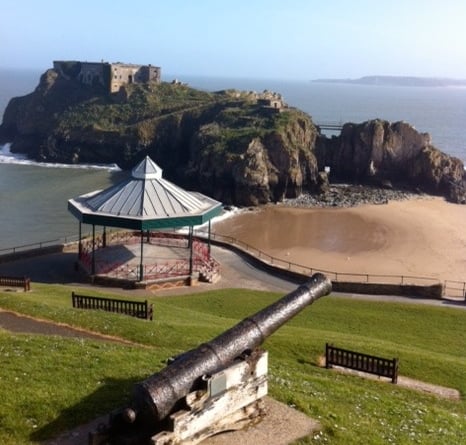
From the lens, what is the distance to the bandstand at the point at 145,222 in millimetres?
28156

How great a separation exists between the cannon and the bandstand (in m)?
18.0

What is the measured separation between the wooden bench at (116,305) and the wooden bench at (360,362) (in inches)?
246

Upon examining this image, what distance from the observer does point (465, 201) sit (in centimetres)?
6425

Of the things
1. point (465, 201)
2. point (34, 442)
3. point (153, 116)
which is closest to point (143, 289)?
point (34, 442)

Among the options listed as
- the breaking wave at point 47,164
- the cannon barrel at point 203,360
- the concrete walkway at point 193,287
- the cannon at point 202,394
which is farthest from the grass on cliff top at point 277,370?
the breaking wave at point 47,164

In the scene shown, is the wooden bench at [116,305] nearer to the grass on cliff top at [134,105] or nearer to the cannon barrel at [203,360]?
the cannon barrel at [203,360]

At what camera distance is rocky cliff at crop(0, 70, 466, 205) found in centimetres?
6334

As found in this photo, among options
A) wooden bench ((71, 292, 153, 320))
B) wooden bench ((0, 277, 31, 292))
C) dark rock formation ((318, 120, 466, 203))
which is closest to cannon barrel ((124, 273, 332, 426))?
wooden bench ((71, 292, 153, 320))

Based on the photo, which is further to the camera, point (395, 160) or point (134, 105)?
point (134, 105)

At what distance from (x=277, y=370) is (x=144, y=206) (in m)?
16.3

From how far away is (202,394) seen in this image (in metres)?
8.89

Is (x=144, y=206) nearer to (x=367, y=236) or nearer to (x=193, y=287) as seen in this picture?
(x=193, y=287)

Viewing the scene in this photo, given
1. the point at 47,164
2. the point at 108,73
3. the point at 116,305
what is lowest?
the point at 47,164

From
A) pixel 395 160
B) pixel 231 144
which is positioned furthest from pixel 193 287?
pixel 395 160
